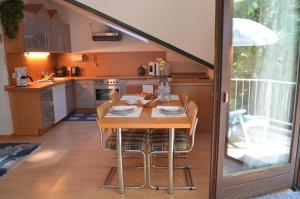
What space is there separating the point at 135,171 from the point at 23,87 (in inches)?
97.3

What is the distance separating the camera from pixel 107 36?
18.5ft

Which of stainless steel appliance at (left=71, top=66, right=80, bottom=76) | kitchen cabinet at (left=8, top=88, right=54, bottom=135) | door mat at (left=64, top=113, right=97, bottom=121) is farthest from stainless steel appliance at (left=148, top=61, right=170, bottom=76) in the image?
A: kitchen cabinet at (left=8, top=88, right=54, bottom=135)

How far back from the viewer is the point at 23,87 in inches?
160

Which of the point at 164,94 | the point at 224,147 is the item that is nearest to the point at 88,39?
the point at 164,94

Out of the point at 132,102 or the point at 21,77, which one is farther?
the point at 21,77

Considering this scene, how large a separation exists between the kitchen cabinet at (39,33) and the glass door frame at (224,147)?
3431 mm

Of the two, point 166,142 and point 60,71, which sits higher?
point 60,71

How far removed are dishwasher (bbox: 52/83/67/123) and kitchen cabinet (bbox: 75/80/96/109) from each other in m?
0.50

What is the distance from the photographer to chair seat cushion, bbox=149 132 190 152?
2.42m

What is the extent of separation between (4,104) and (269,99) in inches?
157

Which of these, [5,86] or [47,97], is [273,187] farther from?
[5,86]

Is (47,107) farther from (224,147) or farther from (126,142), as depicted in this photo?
(224,147)

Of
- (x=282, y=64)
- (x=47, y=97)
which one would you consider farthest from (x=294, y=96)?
(x=47, y=97)

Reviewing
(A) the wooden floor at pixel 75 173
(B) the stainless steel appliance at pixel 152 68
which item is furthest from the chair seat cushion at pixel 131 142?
(B) the stainless steel appliance at pixel 152 68
